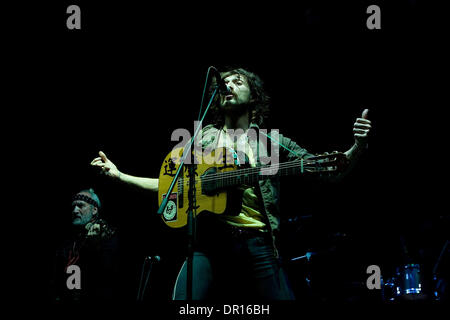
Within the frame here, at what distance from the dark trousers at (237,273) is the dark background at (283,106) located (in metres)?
2.46

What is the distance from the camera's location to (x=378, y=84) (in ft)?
14.6

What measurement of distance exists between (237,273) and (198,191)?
0.62 metres

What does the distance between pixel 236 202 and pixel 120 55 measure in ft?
9.60

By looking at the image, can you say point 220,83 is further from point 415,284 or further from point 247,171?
point 415,284

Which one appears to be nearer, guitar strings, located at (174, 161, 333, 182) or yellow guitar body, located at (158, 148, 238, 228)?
guitar strings, located at (174, 161, 333, 182)

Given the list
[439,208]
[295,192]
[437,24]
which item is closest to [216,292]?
[295,192]

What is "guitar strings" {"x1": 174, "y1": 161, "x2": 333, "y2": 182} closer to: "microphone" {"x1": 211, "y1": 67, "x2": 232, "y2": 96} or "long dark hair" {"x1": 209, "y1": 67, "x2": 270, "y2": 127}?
"microphone" {"x1": 211, "y1": 67, "x2": 232, "y2": 96}

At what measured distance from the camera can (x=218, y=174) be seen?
2.62 metres

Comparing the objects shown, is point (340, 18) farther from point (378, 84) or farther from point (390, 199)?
point (390, 199)

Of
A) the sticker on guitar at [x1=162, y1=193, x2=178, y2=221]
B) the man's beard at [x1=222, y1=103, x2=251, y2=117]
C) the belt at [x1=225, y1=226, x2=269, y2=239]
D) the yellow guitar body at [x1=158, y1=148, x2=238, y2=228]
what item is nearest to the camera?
the belt at [x1=225, y1=226, x2=269, y2=239]

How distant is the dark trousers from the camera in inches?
91.6

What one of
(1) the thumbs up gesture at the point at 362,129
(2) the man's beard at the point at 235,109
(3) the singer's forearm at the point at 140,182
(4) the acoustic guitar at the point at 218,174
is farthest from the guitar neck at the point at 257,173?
(2) the man's beard at the point at 235,109

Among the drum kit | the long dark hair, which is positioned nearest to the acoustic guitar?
Result: the long dark hair

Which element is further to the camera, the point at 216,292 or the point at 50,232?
the point at 50,232
